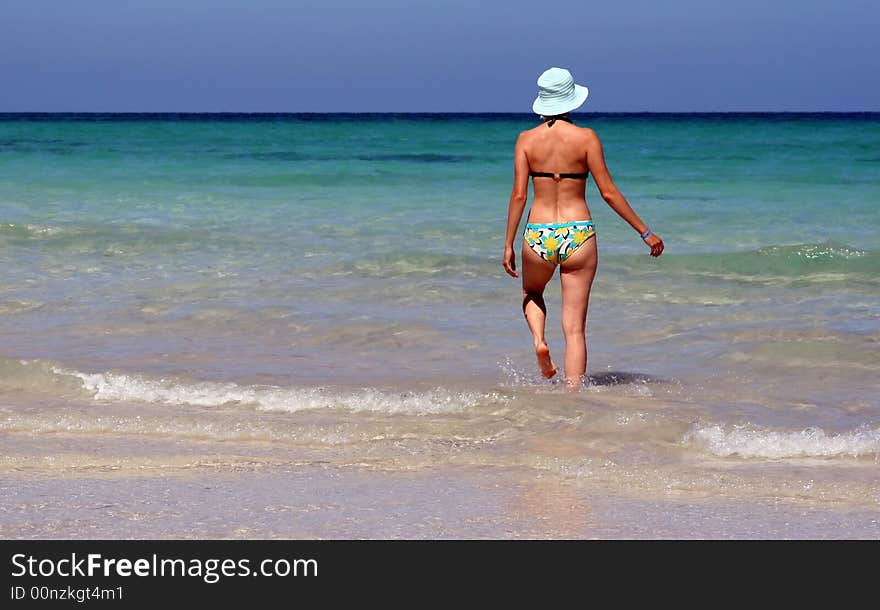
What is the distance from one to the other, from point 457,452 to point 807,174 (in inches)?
925

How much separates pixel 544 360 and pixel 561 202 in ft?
2.70

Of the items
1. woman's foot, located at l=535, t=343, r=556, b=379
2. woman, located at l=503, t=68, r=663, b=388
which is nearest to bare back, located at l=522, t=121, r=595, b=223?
woman, located at l=503, t=68, r=663, b=388

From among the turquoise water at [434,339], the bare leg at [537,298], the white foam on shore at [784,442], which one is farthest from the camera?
the bare leg at [537,298]

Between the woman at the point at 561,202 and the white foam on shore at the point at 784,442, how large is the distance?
1.05 m

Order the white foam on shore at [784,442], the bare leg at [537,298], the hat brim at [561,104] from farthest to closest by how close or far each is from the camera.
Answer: the bare leg at [537,298] < the hat brim at [561,104] < the white foam on shore at [784,442]

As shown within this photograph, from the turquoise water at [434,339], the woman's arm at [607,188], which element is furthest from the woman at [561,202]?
the turquoise water at [434,339]

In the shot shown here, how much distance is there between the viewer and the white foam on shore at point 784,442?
505 centimetres

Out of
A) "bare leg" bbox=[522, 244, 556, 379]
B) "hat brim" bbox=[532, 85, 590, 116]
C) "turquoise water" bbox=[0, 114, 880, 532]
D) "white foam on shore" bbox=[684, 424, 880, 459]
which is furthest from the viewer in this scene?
"bare leg" bbox=[522, 244, 556, 379]

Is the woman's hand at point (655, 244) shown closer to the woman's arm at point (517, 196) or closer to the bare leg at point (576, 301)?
the bare leg at point (576, 301)

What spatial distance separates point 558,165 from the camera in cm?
584

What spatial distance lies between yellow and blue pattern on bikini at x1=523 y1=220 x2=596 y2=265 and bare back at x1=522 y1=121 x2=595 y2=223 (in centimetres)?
3

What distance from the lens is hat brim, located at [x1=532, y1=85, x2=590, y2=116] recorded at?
18.9 ft

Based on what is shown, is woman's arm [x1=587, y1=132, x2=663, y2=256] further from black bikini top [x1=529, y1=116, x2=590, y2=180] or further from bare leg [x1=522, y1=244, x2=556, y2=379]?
bare leg [x1=522, y1=244, x2=556, y2=379]

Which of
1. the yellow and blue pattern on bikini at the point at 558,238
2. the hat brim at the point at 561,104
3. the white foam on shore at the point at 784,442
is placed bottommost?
the white foam on shore at the point at 784,442
